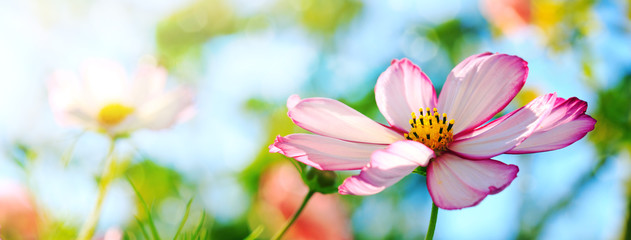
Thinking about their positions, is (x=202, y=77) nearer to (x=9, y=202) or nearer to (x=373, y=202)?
(x=373, y=202)

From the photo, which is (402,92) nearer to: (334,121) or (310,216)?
(334,121)

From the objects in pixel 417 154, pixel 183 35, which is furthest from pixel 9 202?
pixel 183 35

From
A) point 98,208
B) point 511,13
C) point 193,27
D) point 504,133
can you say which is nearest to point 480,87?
point 504,133

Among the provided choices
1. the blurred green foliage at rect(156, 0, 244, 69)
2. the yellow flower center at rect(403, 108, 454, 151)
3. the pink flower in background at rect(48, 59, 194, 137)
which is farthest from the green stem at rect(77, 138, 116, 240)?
the blurred green foliage at rect(156, 0, 244, 69)

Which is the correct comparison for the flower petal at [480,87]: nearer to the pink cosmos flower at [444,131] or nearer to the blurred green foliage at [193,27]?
the pink cosmos flower at [444,131]

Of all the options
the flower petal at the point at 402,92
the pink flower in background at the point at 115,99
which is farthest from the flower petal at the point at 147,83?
the flower petal at the point at 402,92

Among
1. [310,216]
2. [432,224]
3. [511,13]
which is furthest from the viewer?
[511,13]

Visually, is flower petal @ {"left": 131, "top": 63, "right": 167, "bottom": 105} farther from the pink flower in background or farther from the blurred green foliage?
the blurred green foliage
